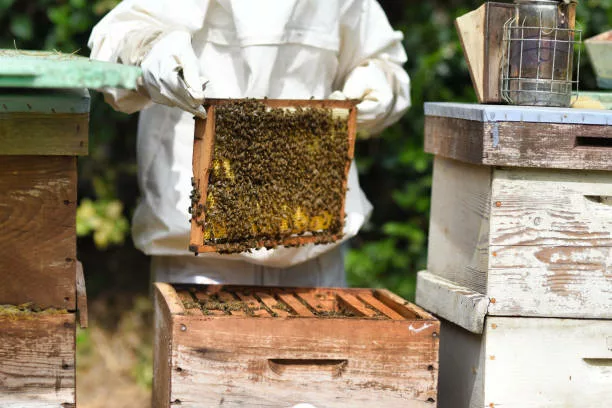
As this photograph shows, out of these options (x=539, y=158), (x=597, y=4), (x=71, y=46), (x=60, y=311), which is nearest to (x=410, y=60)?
(x=597, y=4)

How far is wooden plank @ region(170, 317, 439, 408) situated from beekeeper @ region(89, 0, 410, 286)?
1.85ft

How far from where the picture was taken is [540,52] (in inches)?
100

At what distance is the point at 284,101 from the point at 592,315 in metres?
1.02

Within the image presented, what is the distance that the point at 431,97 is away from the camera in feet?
14.6

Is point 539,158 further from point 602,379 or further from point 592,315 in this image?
point 602,379

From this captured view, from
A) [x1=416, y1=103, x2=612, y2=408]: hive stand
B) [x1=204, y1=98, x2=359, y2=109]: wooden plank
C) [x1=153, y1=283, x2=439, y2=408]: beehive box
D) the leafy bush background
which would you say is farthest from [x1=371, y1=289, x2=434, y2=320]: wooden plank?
the leafy bush background

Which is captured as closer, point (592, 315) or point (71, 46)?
point (592, 315)

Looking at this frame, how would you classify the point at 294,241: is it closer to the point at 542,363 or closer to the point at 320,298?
the point at 320,298

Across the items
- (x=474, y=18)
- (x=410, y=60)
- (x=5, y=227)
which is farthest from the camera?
(x=410, y=60)

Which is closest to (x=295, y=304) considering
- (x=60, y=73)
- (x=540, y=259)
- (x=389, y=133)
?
(x=540, y=259)

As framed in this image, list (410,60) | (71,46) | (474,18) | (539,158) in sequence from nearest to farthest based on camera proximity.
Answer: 1. (539,158)
2. (474,18)
3. (71,46)
4. (410,60)

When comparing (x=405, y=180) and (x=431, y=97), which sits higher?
(x=431, y=97)

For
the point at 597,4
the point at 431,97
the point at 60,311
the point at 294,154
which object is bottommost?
the point at 60,311

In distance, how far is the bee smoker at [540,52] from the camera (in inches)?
99.9
